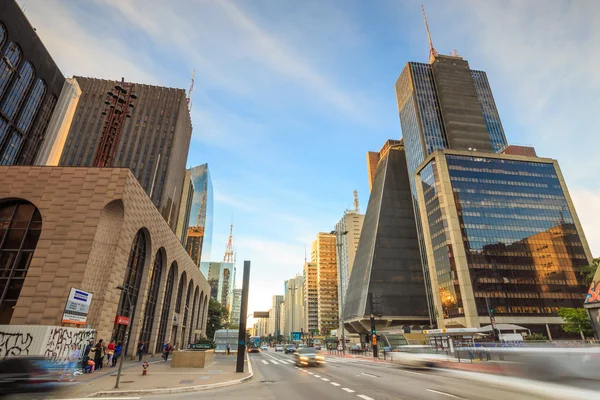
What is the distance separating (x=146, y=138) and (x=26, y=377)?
96.3 meters

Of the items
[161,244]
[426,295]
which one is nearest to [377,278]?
[426,295]

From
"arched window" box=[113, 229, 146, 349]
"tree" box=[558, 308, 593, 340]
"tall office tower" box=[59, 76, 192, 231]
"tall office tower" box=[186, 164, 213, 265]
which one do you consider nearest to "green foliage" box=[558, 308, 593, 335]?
"tree" box=[558, 308, 593, 340]

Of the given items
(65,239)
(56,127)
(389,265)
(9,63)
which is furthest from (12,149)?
(389,265)

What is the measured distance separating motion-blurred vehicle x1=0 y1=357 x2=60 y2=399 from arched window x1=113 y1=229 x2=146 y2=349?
20.2 m

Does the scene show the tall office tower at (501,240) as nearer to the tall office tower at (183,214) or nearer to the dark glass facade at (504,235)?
the dark glass facade at (504,235)

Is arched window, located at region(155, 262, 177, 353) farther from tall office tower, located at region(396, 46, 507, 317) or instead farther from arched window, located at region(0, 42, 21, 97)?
tall office tower, located at region(396, 46, 507, 317)

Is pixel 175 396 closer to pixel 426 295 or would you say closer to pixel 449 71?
pixel 426 295

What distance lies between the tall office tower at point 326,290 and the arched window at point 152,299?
517ft

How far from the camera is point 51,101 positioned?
211 ft

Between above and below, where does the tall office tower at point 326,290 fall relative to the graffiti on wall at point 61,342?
above

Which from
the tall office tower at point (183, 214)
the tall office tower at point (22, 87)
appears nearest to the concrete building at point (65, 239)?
the tall office tower at point (22, 87)

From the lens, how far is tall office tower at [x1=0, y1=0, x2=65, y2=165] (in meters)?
49.5

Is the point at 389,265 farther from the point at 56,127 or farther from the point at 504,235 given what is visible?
the point at 56,127

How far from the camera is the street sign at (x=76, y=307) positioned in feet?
62.5
